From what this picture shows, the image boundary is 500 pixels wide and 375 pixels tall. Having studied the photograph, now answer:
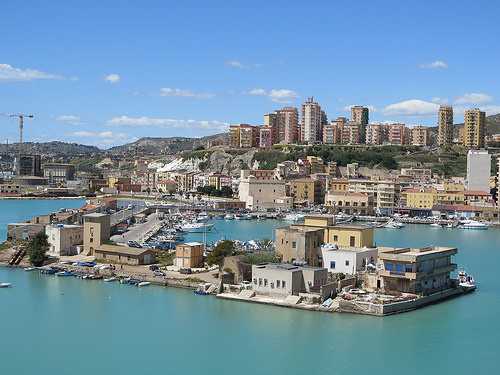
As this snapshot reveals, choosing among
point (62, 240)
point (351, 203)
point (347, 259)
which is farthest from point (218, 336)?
point (351, 203)

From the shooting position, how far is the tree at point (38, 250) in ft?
35.5

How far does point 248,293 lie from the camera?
8.50 m

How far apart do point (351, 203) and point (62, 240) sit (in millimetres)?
12527

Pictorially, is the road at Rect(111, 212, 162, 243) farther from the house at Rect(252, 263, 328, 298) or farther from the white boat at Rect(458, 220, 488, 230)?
the white boat at Rect(458, 220, 488, 230)

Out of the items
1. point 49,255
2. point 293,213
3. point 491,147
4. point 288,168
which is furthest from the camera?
point 491,147

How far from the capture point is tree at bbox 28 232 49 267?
35.5 feet

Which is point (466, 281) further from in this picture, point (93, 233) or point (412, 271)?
point (93, 233)

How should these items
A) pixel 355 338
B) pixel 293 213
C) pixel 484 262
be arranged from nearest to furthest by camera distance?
pixel 355 338 < pixel 484 262 < pixel 293 213

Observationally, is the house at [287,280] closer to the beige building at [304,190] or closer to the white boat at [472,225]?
the white boat at [472,225]

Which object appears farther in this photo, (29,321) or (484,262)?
(484,262)

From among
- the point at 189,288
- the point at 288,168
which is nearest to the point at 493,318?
the point at 189,288

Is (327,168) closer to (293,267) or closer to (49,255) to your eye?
(49,255)

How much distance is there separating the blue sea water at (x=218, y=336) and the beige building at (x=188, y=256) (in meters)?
0.97

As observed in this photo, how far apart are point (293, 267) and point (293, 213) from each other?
13.6 meters
